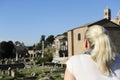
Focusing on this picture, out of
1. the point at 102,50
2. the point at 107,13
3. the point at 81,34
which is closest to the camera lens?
the point at 102,50

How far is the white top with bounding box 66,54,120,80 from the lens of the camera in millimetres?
2786

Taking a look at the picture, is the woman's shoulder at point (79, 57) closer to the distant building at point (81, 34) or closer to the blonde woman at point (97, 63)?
the blonde woman at point (97, 63)

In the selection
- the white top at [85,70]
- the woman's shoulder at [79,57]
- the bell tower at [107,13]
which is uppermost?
the bell tower at [107,13]

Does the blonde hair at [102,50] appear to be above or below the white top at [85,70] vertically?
above

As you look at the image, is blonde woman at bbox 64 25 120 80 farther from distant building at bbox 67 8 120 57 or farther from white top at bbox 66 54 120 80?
Answer: distant building at bbox 67 8 120 57

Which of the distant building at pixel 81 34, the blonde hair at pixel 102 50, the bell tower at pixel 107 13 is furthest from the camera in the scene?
the bell tower at pixel 107 13

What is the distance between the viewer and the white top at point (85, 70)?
2786 millimetres

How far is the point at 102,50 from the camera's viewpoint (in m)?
2.77

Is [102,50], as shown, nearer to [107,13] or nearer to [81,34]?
[81,34]

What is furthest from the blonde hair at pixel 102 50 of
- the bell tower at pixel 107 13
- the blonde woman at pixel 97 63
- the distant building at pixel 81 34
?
the bell tower at pixel 107 13

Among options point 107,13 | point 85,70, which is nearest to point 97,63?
point 85,70

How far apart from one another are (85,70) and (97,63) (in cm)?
12

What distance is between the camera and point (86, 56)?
285cm

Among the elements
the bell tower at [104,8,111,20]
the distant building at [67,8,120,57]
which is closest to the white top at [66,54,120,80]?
the distant building at [67,8,120,57]
